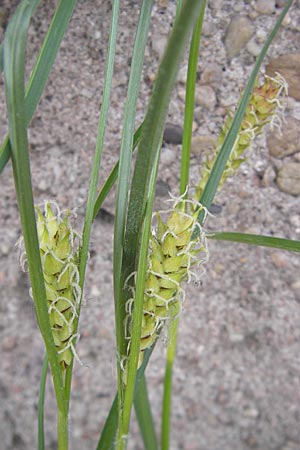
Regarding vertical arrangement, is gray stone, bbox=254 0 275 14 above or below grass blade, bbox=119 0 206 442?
above

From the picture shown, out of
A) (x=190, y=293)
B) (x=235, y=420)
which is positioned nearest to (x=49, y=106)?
(x=190, y=293)

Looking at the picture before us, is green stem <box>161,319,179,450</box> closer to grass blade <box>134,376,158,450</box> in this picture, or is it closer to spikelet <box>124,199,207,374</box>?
grass blade <box>134,376,158,450</box>

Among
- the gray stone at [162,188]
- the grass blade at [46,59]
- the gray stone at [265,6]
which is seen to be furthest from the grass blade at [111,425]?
the gray stone at [265,6]

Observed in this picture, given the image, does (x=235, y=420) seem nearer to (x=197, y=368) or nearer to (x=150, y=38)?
(x=197, y=368)

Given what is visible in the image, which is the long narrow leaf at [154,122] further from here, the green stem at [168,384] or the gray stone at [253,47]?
the gray stone at [253,47]

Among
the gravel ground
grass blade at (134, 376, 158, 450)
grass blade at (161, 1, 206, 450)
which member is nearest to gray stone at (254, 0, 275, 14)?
the gravel ground

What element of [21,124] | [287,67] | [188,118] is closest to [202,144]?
[287,67]

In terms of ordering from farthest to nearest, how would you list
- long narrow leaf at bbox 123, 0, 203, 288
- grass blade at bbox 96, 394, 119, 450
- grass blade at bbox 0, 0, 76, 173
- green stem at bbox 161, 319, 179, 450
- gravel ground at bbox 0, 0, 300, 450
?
1. gravel ground at bbox 0, 0, 300, 450
2. green stem at bbox 161, 319, 179, 450
3. grass blade at bbox 96, 394, 119, 450
4. grass blade at bbox 0, 0, 76, 173
5. long narrow leaf at bbox 123, 0, 203, 288
